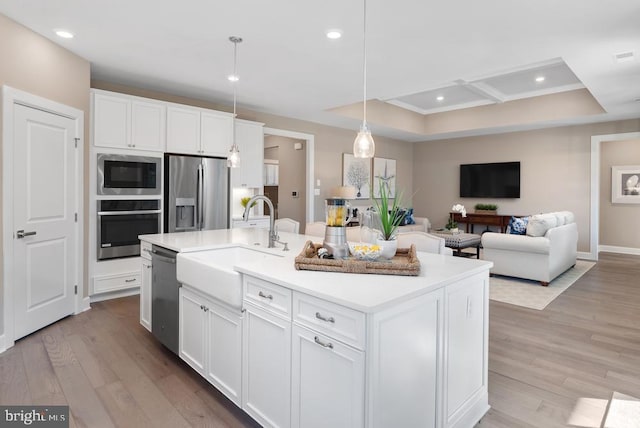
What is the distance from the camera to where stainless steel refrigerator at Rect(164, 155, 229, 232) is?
4.51 m

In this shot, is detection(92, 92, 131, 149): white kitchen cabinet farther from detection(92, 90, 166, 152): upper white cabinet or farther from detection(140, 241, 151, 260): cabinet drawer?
detection(140, 241, 151, 260): cabinet drawer

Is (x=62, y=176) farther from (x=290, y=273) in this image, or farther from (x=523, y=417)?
(x=523, y=417)

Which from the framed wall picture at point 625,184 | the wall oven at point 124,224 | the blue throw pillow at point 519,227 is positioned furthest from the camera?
the framed wall picture at point 625,184

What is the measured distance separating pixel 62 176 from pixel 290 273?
2.90 metres

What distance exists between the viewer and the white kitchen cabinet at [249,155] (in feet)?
17.6

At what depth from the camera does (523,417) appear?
203 centimetres

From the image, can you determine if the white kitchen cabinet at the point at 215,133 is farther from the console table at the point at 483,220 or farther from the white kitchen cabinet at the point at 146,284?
the console table at the point at 483,220

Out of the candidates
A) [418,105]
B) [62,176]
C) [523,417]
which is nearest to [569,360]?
[523,417]

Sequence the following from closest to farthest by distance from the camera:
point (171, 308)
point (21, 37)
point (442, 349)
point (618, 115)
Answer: point (442, 349) < point (171, 308) < point (21, 37) < point (618, 115)

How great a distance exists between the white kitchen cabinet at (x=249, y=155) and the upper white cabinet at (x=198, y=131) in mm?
266

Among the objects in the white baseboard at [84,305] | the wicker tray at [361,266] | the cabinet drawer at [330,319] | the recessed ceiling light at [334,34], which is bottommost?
the white baseboard at [84,305]

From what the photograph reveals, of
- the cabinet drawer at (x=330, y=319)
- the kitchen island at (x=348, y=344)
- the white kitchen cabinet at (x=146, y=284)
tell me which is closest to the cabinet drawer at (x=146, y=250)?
the white kitchen cabinet at (x=146, y=284)

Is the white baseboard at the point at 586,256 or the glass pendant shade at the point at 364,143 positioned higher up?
the glass pendant shade at the point at 364,143

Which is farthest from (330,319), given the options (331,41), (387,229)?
(331,41)
